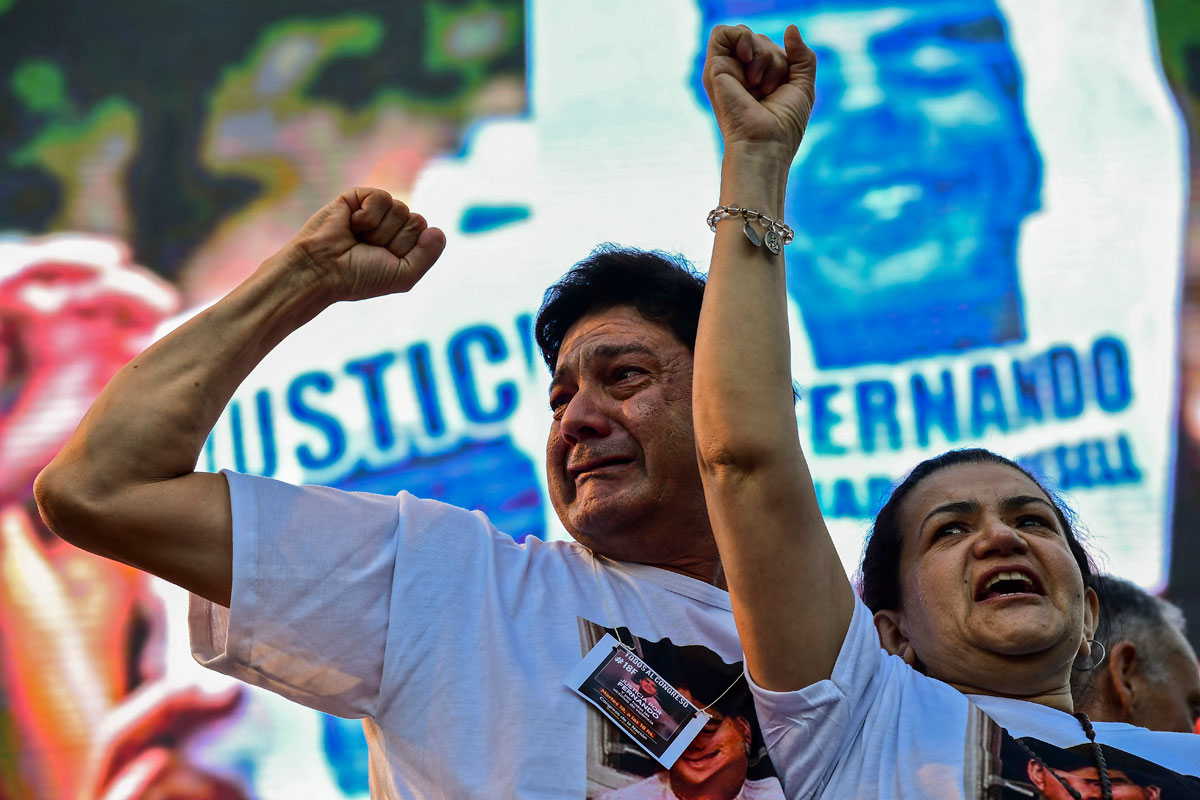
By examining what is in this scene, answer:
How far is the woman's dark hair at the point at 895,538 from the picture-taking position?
64.2 inches

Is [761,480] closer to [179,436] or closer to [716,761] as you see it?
[716,761]

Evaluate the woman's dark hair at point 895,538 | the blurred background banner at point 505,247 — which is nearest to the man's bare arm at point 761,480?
the woman's dark hair at point 895,538

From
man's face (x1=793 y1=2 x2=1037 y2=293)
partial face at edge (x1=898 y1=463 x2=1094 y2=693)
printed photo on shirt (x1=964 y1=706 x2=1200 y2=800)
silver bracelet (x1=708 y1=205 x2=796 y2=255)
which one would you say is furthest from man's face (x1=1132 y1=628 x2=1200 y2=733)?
silver bracelet (x1=708 y1=205 x2=796 y2=255)

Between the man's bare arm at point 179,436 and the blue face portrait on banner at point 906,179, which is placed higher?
the blue face portrait on banner at point 906,179

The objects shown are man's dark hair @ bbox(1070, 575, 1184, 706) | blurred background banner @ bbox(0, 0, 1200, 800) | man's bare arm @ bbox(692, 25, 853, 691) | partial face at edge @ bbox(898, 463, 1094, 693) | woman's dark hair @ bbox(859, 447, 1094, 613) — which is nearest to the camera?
man's bare arm @ bbox(692, 25, 853, 691)

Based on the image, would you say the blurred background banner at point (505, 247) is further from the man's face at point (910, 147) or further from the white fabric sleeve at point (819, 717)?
the white fabric sleeve at point (819, 717)

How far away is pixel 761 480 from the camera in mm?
1181

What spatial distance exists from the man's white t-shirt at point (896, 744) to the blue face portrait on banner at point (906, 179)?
161cm

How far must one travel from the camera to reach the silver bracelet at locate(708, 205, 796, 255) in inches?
49.1

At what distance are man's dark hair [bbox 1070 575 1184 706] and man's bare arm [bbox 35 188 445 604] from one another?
1.45 meters

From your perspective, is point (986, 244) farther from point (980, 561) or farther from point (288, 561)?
point (288, 561)

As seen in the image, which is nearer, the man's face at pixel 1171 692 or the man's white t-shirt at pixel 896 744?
the man's white t-shirt at pixel 896 744

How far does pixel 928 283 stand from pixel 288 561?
6.71 ft

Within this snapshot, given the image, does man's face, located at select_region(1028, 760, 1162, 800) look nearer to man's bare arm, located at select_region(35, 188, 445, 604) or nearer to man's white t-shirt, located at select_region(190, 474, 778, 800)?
man's white t-shirt, located at select_region(190, 474, 778, 800)
